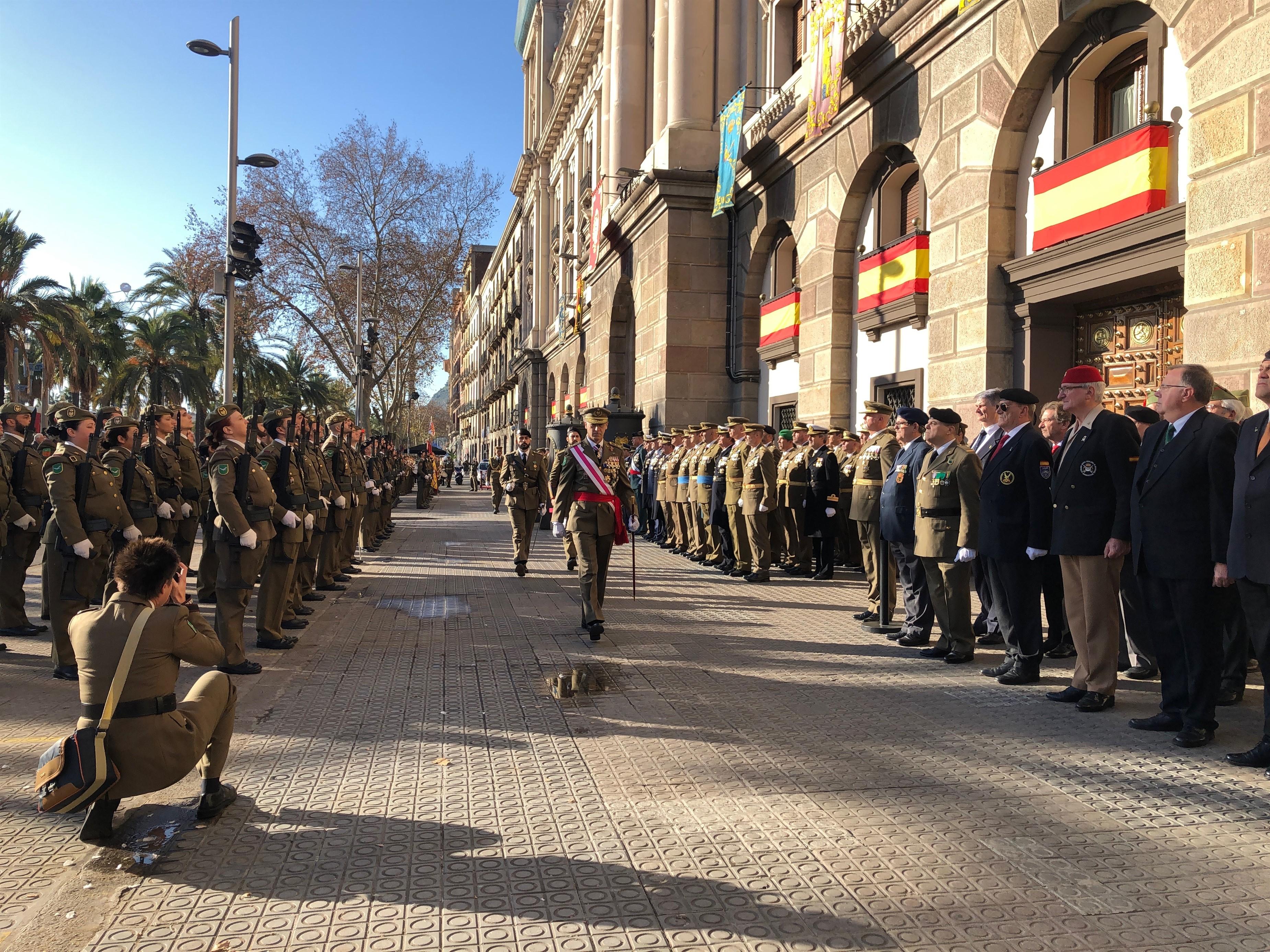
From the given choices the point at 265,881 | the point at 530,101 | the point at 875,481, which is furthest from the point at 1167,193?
the point at 530,101

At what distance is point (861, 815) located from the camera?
4.18m

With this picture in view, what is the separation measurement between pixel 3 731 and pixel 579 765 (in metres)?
3.48

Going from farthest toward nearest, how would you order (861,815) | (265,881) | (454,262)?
1. (454,262)
2. (861,815)
3. (265,881)

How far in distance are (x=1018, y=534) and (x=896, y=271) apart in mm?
9302

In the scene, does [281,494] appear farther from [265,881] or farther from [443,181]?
[443,181]

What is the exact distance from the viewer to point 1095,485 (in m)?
6.18

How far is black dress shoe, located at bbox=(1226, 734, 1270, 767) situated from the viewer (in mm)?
4832

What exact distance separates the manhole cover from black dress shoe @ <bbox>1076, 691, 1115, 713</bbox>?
5.96 m

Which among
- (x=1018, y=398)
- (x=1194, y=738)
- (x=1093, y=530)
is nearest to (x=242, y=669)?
(x=1093, y=530)

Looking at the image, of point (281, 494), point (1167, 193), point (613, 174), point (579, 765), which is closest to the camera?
point (579, 765)

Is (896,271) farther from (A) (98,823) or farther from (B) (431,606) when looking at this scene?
(A) (98,823)

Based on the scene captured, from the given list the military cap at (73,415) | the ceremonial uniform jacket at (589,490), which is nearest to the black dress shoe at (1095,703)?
the ceremonial uniform jacket at (589,490)

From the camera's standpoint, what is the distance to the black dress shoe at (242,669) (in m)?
6.99

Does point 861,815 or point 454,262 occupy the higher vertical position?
point 454,262
